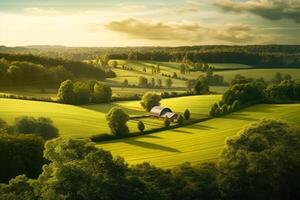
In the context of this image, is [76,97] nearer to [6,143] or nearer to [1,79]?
[1,79]

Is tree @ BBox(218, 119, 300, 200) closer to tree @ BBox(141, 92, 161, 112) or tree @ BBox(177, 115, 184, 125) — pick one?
tree @ BBox(177, 115, 184, 125)

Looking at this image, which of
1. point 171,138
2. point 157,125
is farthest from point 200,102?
point 171,138

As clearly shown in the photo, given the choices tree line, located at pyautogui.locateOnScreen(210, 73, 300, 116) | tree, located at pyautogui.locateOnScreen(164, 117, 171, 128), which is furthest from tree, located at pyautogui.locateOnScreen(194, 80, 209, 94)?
tree, located at pyautogui.locateOnScreen(164, 117, 171, 128)

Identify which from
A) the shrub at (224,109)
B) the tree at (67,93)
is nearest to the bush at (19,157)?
the tree at (67,93)

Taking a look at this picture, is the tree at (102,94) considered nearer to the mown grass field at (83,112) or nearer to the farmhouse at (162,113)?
the mown grass field at (83,112)

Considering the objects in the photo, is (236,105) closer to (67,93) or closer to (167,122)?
(167,122)

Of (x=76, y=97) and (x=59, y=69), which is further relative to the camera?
(x=59, y=69)
